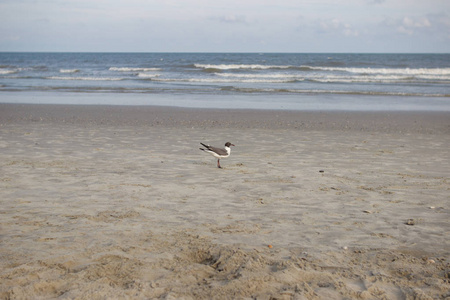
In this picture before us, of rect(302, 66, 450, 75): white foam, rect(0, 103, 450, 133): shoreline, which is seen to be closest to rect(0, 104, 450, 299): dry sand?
rect(0, 103, 450, 133): shoreline

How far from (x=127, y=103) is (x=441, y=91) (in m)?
18.1

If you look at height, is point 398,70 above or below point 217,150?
above

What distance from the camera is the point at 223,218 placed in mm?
5414

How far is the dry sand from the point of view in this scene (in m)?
3.81

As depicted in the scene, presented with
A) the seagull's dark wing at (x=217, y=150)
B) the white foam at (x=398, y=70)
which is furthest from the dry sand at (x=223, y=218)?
the white foam at (x=398, y=70)

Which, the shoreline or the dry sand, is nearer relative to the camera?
the dry sand

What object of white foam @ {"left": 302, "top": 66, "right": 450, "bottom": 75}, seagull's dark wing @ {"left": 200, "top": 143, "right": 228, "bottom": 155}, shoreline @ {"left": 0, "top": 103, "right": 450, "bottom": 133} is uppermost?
white foam @ {"left": 302, "top": 66, "right": 450, "bottom": 75}

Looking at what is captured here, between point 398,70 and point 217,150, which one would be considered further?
point 398,70

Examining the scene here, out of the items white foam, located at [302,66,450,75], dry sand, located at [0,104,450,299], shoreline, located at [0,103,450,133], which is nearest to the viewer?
dry sand, located at [0,104,450,299]

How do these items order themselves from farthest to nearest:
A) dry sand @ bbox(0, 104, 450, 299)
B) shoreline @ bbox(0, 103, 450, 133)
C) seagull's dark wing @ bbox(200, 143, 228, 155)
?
1. shoreline @ bbox(0, 103, 450, 133)
2. seagull's dark wing @ bbox(200, 143, 228, 155)
3. dry sand @ bbox(0, 104, 450, 299)

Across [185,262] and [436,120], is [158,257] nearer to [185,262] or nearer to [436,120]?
[185,262]

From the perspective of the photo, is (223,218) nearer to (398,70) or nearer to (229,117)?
(229,117)

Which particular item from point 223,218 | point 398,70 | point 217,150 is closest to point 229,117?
point 217,150

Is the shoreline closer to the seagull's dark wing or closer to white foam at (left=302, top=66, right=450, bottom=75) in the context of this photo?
the seagull's dark wing
